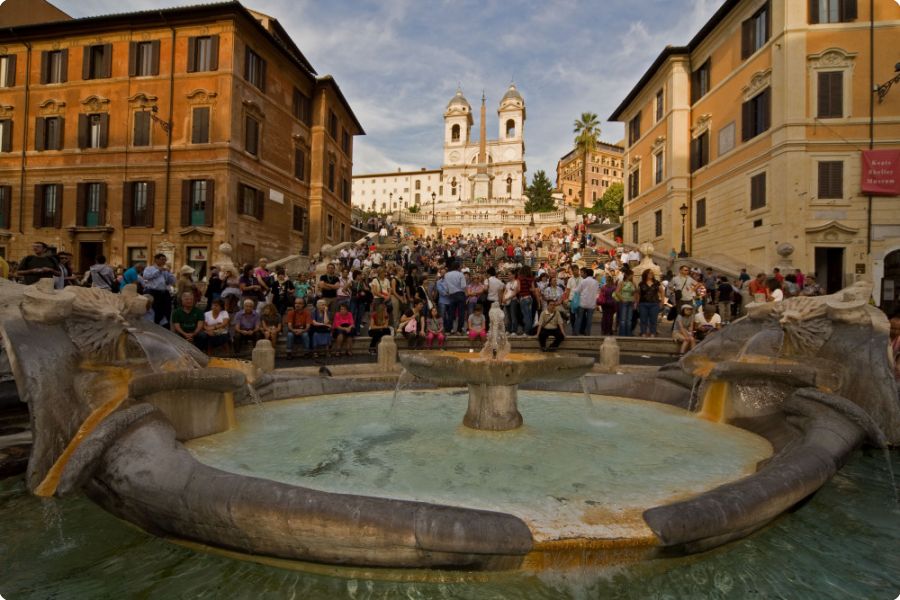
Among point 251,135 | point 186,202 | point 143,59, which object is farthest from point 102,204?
point 251,135

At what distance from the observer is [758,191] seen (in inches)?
854

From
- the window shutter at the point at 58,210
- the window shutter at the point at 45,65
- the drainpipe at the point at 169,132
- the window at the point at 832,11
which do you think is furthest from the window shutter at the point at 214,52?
the window at the point at 832,11

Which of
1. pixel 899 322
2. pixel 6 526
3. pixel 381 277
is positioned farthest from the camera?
pixel 381 277

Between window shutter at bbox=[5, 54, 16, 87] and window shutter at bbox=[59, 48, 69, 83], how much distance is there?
9.67 ft

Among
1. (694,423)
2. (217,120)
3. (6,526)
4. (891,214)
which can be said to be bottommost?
(6,526)

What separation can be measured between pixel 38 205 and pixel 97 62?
8.18 m

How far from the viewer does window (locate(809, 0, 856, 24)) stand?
1961cm

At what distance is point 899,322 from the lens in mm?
6367

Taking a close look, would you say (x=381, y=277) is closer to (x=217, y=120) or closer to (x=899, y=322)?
(x=899, y=322)

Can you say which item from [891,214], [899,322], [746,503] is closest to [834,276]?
[891,214]

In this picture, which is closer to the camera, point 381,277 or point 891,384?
point 891,384

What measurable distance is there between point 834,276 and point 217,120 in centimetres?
2862

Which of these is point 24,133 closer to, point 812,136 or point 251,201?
point 251,201

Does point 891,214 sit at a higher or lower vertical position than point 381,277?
higher
